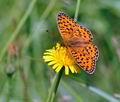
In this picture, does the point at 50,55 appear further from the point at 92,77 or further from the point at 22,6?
the point at 22,6

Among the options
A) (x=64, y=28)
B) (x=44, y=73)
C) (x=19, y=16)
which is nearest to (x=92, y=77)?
(x=44, y=73)

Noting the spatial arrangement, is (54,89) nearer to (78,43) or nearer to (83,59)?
(83,59)

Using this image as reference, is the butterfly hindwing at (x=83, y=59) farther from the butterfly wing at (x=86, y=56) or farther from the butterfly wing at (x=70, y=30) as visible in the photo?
the butterfly wing at (x=70, y=30)

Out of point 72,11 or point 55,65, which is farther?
point 72,11

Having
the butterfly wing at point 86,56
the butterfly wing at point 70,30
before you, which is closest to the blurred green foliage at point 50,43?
the butterfly wing at point 70,30

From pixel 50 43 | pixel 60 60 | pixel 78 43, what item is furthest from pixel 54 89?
pixel 50 43

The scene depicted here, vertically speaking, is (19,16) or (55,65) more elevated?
(55,65)

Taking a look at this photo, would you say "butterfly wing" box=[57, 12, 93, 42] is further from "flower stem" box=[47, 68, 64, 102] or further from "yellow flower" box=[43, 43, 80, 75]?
"flower stem" box=[47, 68, 64, 102]
